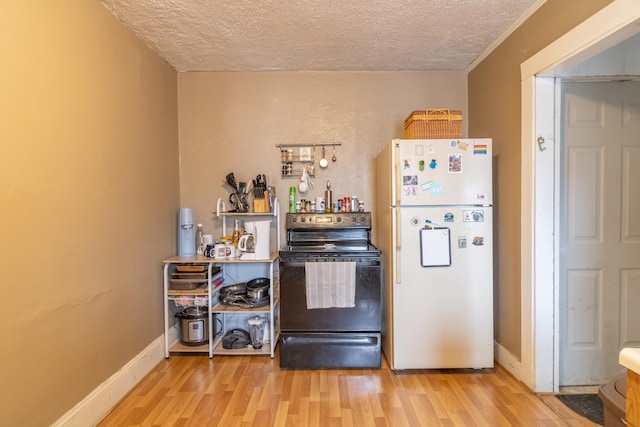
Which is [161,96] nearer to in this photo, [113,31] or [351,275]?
[113,31]

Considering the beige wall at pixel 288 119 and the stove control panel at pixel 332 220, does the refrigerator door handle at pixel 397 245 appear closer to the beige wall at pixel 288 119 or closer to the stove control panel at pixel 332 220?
the stove control panel at pixel 332 220

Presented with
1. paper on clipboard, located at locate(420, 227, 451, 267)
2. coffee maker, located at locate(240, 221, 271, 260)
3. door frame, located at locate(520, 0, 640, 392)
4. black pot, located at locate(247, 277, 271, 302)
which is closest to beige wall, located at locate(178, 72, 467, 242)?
coffee maker, located at locate(240, 221, 271, 260)

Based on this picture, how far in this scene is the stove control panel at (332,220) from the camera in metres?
2.88

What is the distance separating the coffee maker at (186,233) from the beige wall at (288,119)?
22 centimetres

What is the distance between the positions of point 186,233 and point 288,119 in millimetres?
1342

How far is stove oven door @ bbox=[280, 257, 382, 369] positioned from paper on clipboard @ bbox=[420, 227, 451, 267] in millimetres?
343

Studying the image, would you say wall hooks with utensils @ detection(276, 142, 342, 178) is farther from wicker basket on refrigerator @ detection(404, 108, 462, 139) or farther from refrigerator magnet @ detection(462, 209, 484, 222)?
refrigerator magnet @ detection(462, 209, 484, 222)

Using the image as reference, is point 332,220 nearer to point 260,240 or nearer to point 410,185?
point 260,240

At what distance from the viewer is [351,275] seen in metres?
2.38

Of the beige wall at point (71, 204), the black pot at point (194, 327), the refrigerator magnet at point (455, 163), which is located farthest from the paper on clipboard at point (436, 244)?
the beige wall at point (71, 204)

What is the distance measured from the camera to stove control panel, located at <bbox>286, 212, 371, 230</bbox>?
288 centimetres

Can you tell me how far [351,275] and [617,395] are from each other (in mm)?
1584

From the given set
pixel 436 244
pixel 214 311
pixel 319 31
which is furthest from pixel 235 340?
pixel 319 31

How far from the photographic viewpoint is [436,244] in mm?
2285
